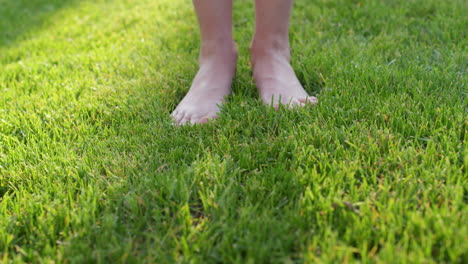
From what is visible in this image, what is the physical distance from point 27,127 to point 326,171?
41.0 inches

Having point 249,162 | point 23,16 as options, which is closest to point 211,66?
point 249,162

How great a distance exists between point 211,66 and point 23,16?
8.33ft

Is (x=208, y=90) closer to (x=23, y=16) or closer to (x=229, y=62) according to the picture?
(x=229, y=62)

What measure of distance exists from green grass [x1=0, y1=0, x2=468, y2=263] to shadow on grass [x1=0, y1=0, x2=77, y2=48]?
1082 millimetres

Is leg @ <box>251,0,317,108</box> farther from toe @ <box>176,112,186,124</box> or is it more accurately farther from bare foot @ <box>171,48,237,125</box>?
toe @ <box>176,112,186,124</box>

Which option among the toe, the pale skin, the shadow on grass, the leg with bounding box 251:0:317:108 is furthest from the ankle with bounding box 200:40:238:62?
the shadow on grass

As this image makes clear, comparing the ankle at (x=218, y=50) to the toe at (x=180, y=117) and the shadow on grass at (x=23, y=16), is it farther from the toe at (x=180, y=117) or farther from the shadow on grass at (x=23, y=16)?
the shadow on grass at (x=23, y=16)

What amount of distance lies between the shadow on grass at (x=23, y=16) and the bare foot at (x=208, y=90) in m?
1.78

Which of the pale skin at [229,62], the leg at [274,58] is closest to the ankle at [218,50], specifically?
the pale skin at [229,62]

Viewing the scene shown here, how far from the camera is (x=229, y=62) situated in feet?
5.15

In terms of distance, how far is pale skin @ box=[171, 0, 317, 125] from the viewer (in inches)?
55.7

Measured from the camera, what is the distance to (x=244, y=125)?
1.30 meters

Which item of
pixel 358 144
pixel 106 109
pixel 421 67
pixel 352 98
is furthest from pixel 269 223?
pixel 421 67

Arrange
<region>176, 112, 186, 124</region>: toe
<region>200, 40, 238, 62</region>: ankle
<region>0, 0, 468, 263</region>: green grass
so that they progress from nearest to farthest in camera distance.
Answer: <region>0, 0, 468, 263</region>: green grass → <region>176, 112, 186, 124</region>: toe → <region>200, 40, 238, 62</region>: ankle
